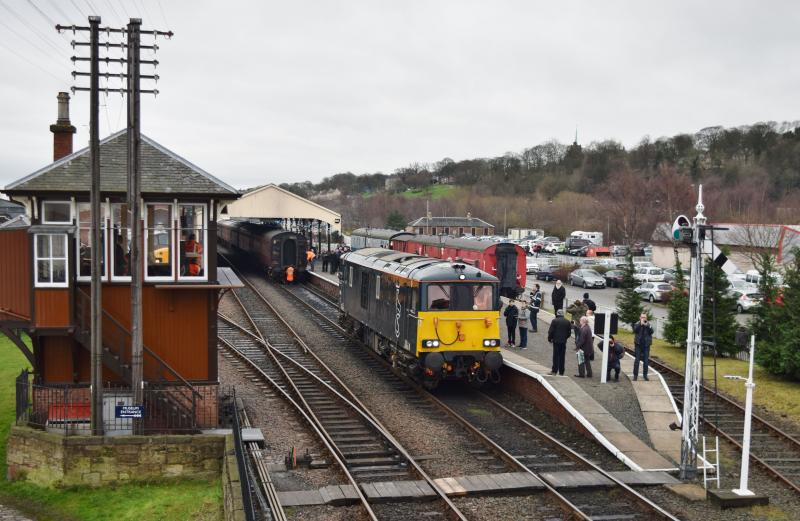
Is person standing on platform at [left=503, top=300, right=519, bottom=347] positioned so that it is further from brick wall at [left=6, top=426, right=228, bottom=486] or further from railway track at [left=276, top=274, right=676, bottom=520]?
brick wall at [left=6, top=426, right=228, bottom=486]

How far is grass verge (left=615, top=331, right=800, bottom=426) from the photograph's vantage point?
17.8 m

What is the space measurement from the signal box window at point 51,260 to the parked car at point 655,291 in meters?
32.3

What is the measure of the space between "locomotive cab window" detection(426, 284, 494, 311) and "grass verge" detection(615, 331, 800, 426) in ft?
21.3

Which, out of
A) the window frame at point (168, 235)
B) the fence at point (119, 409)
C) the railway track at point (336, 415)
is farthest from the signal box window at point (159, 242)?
the railway track at point (336, 415)

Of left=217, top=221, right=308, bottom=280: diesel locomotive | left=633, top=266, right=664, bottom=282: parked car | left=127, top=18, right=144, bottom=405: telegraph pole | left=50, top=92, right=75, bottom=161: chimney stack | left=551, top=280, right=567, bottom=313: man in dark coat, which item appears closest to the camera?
left=127, top=18, right=144, bottom=405: telegraph pole

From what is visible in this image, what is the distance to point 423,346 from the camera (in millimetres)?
17703

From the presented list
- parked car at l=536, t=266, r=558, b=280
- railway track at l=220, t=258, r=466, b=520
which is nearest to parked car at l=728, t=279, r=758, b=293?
parked car at l=536, t=266, r=558, b=280

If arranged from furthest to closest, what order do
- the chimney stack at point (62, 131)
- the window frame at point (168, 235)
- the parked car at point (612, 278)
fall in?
the parked car at point (612, 278)
the chimney stack at point (62, 131)
the window frame at point (168, 235)

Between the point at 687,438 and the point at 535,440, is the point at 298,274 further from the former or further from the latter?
the point at 687,438

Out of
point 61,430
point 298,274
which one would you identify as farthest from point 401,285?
point 298,274

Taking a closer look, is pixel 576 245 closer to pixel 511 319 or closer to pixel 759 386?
pixel 511 319

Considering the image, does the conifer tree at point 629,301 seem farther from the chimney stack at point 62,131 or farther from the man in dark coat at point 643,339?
the chimney stack at point 62,131

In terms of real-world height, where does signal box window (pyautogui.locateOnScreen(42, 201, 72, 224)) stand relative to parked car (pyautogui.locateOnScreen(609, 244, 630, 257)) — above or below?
above

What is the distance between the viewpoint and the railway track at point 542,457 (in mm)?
11375
